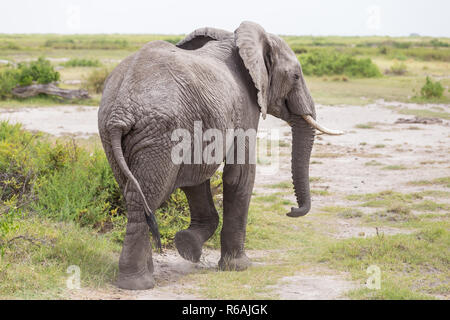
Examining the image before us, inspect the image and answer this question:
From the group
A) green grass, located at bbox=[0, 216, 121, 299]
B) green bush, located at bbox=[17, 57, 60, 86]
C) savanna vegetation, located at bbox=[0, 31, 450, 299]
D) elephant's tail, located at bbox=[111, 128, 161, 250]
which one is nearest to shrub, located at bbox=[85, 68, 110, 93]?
green bush, located at bbox=[17, 57, 60, 86]

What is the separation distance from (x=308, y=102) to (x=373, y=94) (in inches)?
613

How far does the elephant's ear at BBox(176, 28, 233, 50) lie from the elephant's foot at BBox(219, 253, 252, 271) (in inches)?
75.6

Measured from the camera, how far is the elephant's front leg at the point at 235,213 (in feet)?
17.4

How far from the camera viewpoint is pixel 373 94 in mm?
20750

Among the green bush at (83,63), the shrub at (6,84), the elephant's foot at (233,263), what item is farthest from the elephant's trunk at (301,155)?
the green bush at (83,63)

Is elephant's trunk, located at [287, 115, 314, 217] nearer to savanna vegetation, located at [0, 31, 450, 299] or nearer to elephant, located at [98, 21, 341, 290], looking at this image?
elephant, located at [98, 21, 341, 290]

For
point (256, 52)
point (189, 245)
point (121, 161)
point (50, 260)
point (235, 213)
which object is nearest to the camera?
point (121, 161)

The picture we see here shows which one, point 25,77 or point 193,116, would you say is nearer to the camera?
point 193,116

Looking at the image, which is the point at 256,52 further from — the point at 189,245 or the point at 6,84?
the point at 6,84

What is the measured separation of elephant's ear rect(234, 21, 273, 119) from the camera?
516cm

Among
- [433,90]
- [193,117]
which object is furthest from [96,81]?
[193,117]

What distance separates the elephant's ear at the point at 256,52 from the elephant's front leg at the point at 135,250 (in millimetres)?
1461

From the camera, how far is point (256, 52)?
17.2 feet

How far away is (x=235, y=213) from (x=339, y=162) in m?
5.86
